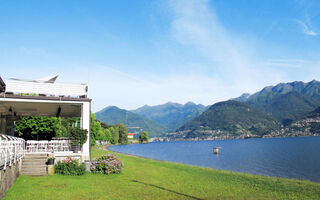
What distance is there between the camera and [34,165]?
1434cm

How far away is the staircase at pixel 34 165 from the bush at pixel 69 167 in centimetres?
74

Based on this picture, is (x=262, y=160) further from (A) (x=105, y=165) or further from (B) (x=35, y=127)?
(B) (x=35, y=127)

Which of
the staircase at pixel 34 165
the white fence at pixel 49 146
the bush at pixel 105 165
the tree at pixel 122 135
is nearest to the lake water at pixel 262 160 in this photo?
the bush at pixel 105 165

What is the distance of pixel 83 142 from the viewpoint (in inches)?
614

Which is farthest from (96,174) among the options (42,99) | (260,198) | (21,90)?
(260,198)

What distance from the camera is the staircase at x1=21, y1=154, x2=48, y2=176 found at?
1379 centimetres

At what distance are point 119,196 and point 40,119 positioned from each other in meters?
22.6

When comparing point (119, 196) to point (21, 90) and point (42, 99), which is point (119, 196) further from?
point (21, 90)

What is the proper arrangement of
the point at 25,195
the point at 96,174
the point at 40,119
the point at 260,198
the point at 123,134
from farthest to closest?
1. the point at 123,134
2. the point at 40,119
3. the point at 96,174
4. the point at 260,198
5. the point at 25,195

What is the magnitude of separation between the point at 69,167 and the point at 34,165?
196 cm

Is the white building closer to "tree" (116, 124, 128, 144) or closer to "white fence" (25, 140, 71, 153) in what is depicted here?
"white fence" (25, 140, 71, 153)

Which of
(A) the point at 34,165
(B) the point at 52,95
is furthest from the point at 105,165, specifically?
(B) the point at 52,95

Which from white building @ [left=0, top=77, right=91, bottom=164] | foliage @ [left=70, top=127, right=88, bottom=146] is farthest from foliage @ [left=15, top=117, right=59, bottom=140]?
foliage @ [left=70, top=127, right=88, bottom=146]

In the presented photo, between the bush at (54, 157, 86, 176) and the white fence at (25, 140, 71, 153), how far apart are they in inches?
54.2
